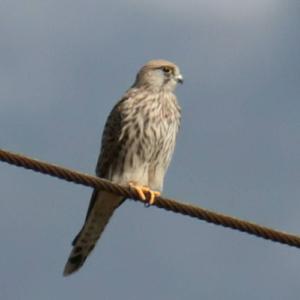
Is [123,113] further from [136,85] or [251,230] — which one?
[251,230]

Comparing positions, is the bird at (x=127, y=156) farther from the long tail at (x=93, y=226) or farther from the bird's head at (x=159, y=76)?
the bird's head at (x=159, y=76)

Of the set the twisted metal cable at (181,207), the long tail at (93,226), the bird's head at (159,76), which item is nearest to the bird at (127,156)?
the long tail at (93,226)

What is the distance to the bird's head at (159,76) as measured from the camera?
9.93 metres


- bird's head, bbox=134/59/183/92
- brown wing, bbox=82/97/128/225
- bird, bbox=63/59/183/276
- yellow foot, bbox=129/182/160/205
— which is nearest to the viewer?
yellow foot, bbox=129/182/160/205

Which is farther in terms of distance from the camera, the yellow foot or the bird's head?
the bird's head

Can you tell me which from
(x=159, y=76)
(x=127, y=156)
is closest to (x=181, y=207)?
(x=127, y=156)

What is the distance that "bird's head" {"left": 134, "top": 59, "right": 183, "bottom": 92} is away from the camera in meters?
9.93

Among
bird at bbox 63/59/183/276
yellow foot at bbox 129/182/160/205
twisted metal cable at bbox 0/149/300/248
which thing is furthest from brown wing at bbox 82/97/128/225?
twisted metal cable at bbox 0/149/300/248

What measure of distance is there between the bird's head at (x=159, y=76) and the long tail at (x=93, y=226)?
4.02ft

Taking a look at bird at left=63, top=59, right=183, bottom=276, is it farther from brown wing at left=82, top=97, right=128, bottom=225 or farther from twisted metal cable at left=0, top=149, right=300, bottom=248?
twisted metal cable at left=0, top=149, right=300, bottom=248

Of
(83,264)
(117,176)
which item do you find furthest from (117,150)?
(83,264)

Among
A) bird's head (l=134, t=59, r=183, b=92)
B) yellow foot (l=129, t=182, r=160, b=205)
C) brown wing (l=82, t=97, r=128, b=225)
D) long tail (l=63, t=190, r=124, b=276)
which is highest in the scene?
bird's head (l=134, t=59, r=183, b=92)

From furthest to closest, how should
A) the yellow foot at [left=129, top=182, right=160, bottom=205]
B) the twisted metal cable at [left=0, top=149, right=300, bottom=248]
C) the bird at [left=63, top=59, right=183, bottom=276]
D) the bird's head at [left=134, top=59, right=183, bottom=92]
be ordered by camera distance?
the bird's head at [left=134, top=59, right=183, bottom=92], the bird at [left=63, top=59, right=183, bottom=276], the yellow foot at [left=129, top=182, right=160, bottom=205], the twisted metal cable at [left=0, top=149, right=300, bottom=248]

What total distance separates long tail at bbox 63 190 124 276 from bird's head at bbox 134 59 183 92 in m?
1.22
